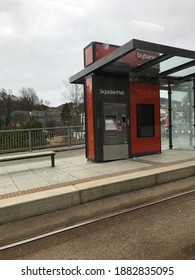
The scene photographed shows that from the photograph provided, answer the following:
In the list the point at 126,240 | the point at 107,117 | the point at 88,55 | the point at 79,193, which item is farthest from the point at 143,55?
the point at 126,240

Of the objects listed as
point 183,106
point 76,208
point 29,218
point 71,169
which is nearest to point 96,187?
point 76,208

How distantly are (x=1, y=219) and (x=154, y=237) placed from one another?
8.08 ft

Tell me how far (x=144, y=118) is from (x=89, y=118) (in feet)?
6.70

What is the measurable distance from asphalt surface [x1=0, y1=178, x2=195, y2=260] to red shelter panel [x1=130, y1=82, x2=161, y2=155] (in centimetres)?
464

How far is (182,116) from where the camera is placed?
1095cm

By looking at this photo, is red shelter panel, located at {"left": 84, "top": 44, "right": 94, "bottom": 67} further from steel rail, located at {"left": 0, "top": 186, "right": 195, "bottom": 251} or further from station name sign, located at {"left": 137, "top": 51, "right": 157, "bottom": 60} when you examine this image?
steel rail, located at {"left": 0, "top": 186, "right": 195, "bottom": 251}

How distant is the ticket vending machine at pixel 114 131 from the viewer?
7.95 meters

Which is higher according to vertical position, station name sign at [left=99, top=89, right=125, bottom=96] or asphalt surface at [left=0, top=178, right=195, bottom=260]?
station name sign at [left=99, top=89, right=125, bottom=96]

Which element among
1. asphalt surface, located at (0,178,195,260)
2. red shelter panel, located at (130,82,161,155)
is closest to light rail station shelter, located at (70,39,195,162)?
red shelter panel, located at (130,82,161,155)

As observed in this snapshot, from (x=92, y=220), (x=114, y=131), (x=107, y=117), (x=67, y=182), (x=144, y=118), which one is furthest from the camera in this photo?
(x=144, y=118)

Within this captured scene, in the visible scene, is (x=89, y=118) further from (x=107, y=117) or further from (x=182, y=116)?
(x=182, y=116)

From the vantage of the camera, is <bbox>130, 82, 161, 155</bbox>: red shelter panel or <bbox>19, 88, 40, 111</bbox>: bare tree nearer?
<bbox>130, 82, 161, 155</bbox>: red shelter panel

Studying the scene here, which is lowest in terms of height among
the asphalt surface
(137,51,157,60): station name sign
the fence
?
the asphalt surface

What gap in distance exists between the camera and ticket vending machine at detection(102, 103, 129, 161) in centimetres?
795
